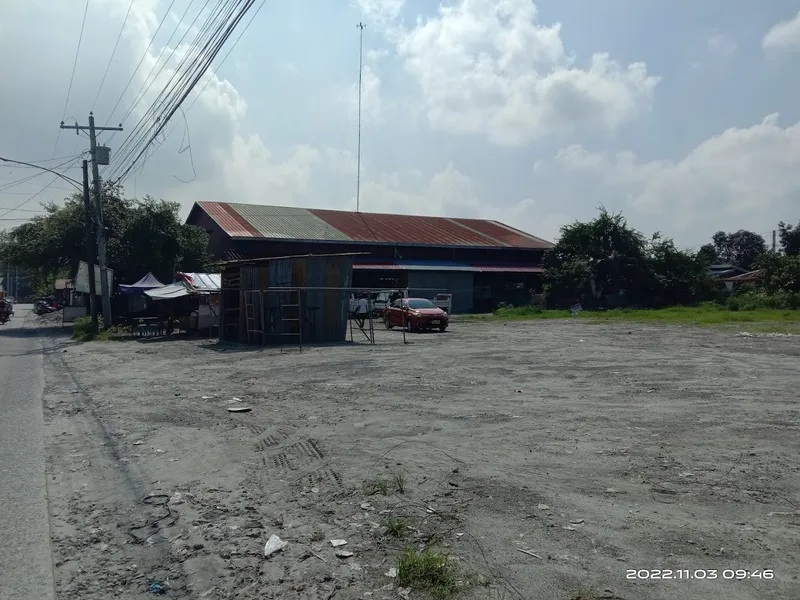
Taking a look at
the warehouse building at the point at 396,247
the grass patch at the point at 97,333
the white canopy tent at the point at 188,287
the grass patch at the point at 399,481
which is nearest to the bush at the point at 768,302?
the warehouse building at the point at 396,247

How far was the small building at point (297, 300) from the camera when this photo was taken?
24.8m

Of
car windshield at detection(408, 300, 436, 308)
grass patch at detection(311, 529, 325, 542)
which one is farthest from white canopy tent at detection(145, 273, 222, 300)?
grass patch at detection(311, 529, 325, 542)

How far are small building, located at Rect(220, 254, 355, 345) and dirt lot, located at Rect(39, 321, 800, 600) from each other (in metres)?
10.1

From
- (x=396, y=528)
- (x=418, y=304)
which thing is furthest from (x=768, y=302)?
(x=396, y=528)

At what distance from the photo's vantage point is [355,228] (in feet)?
182

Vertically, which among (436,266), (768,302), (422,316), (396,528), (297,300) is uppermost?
(436,266)

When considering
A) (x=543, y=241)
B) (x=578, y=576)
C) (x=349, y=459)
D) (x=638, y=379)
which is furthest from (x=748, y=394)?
(x=543, y=241)

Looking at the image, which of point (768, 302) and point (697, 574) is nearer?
point (697, 574)

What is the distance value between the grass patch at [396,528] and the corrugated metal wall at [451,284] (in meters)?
43.8

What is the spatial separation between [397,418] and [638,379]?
6015 mm

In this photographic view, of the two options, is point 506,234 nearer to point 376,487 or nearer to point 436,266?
point 436,266

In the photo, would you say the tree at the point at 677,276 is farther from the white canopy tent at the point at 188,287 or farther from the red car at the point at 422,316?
the white canopy tent at the point at 188,287

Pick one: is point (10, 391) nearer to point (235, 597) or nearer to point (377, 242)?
point (235, 597)

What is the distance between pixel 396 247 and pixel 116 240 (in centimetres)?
2062
